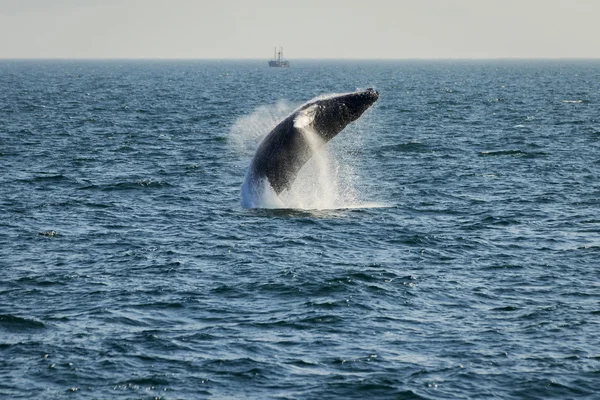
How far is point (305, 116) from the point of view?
32.5m

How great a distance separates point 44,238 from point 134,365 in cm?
1372

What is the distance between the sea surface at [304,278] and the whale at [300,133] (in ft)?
7.26

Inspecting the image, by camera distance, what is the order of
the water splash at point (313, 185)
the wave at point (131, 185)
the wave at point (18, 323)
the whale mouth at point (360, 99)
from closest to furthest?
the wave at point (18, 323) < the whale mouth at point (360, 99) < the water splash at point (313, 185) < the wave at point (131, 185)

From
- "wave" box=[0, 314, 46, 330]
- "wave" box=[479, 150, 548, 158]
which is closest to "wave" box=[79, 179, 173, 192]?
"wave" box=[0, 314, 46, 330]

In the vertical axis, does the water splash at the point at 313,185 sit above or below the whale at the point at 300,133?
below

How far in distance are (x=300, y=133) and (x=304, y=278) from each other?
6075 millimetres

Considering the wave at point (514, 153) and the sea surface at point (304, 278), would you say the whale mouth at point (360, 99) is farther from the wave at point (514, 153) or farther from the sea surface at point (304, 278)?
the wave at point (514, 153)

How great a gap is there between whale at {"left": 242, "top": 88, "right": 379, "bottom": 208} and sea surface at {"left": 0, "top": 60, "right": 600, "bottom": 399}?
7.26 feet

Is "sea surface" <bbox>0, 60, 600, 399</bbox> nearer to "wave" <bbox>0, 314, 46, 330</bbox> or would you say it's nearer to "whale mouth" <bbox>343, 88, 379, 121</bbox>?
"wave" <bbox>0, 314, 46, 330</bbox>

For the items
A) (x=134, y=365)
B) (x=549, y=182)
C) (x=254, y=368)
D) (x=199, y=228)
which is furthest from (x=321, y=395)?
(x=549, y=182)

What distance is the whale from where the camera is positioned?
32.6 metres

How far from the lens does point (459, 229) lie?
122 feet

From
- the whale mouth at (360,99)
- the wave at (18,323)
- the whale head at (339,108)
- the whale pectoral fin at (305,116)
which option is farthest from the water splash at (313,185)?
the wave at (18,323)

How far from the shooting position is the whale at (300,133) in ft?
107
